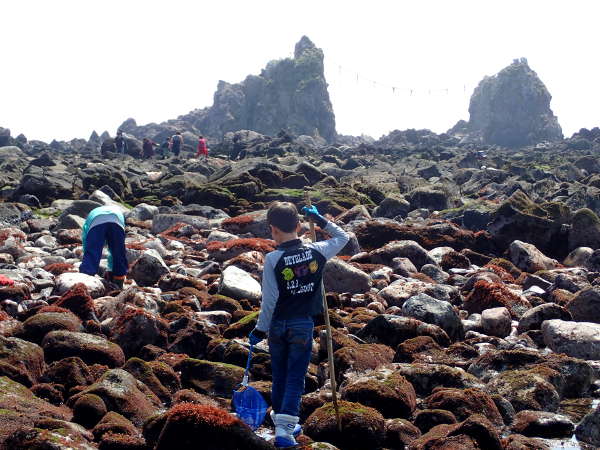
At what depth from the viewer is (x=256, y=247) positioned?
53.8 ft

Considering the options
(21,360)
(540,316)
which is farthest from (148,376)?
(540,316)

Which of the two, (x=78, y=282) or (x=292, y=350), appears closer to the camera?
(x=292, y=350)

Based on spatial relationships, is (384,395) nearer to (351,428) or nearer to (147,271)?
(351,428)

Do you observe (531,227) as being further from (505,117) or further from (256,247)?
(505,117)

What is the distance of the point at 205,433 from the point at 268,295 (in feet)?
4.62

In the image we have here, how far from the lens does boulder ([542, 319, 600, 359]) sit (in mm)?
9695

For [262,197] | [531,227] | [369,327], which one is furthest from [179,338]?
[262,197]

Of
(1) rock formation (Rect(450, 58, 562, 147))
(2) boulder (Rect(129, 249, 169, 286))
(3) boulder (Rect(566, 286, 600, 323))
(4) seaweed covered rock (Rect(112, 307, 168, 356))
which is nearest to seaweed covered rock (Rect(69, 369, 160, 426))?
(4) seaweed covered rock (Rect(112, 307, 168, 356))

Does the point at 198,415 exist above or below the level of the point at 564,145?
below

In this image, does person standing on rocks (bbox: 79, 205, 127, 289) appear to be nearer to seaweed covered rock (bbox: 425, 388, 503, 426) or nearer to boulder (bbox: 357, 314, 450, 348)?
boulder (bbox: 357, 314, 450, 348)

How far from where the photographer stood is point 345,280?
44.9 ft

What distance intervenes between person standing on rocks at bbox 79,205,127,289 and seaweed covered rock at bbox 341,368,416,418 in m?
6.57

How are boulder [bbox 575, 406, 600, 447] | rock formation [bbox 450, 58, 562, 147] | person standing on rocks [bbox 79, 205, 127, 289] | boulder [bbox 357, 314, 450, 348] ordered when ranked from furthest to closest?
1. rock formation [bbox 450, 58, 562, 147]
2. person standing on rocks [bbox 79, 205, 127, 289]
3. boulder [bbox 357, 314, 450, 348]
4. boulder [bbox 575, 406, 600, 447]

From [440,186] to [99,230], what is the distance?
21.2 metres
